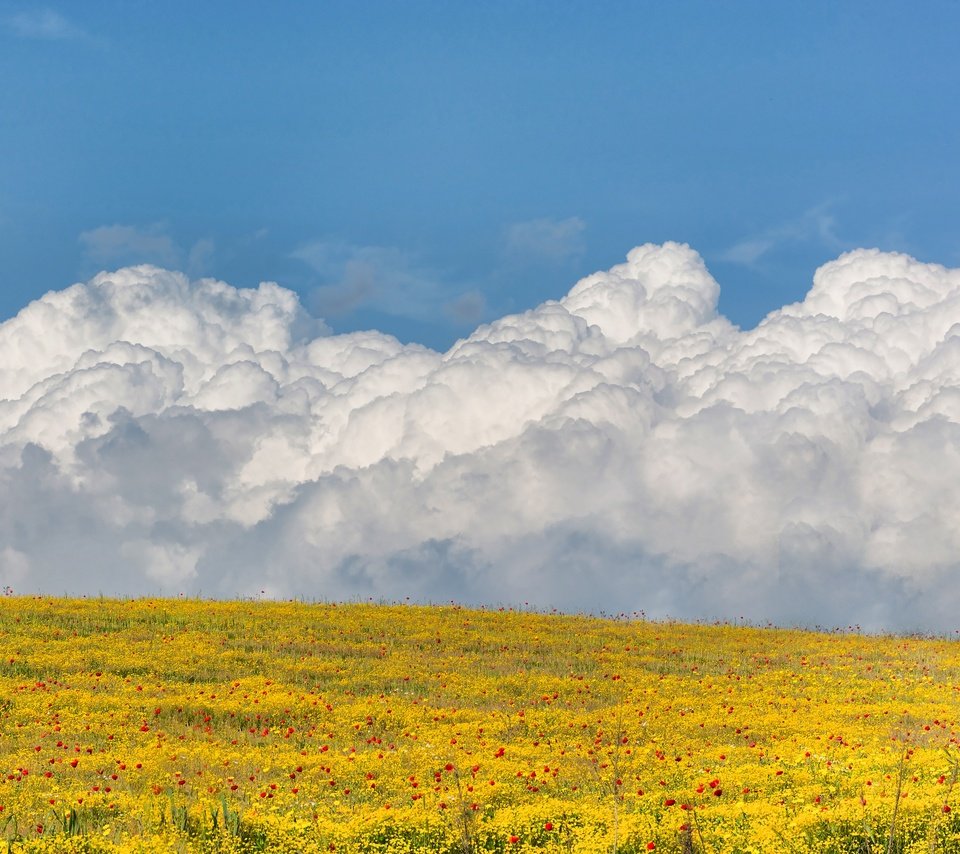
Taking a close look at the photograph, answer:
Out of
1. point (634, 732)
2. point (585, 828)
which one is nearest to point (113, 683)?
point (634, 732)

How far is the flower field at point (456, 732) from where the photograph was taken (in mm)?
14656

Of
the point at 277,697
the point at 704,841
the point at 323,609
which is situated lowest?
the point at 704,841

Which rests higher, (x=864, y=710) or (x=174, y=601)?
(x=174, y=601)

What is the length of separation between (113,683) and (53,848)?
1611 centimetres

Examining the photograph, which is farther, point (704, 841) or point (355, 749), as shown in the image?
point (355, 749)

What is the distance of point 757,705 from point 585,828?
15873 mm

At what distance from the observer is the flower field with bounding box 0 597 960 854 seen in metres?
14.7

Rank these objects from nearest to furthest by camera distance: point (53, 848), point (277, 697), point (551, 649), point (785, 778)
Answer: point (53, 848), point (785, 778), point (277, 697), point (551, 649)

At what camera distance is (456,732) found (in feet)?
80.0

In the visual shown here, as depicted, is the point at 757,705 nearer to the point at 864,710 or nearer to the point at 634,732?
the point at 864,710

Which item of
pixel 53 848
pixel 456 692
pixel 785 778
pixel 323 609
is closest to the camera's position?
pixel 53 848

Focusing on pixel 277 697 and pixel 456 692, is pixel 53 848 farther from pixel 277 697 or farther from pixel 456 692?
pixel 456 692

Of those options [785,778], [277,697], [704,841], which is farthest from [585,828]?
[277,697]

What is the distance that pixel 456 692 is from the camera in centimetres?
2931
